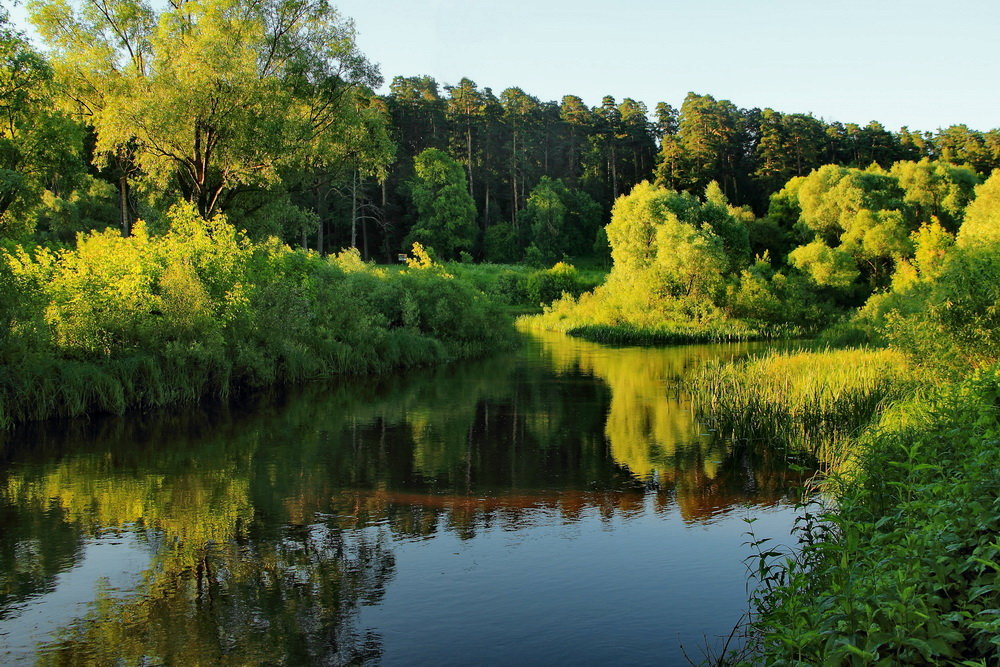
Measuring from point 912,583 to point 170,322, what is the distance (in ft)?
64.9

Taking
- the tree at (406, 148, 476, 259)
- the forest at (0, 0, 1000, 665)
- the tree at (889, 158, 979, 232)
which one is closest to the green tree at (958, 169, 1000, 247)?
the forest at (0, 0, 1000, 665)

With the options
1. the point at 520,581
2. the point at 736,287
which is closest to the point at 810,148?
the point at 736,287

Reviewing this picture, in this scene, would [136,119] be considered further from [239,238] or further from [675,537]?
[675,537]

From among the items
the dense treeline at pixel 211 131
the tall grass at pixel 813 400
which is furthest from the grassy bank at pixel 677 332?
the tall grass at pixel 813 400

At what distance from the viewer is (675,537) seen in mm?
10914

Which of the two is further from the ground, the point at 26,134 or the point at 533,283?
the point at 26,134

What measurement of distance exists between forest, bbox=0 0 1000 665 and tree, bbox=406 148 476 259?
648 cm

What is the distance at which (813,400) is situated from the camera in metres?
16.4

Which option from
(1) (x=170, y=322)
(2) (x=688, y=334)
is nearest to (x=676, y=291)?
(2) (x=688, y=334)

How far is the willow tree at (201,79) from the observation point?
26.0 metres

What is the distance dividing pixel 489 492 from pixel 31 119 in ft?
74.1

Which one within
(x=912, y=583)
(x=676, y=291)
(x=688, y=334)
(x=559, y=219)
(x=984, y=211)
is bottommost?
(x=688, y=334)

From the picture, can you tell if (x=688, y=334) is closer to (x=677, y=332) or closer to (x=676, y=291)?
(x=677, y=332)

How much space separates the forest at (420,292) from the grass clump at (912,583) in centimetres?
4
